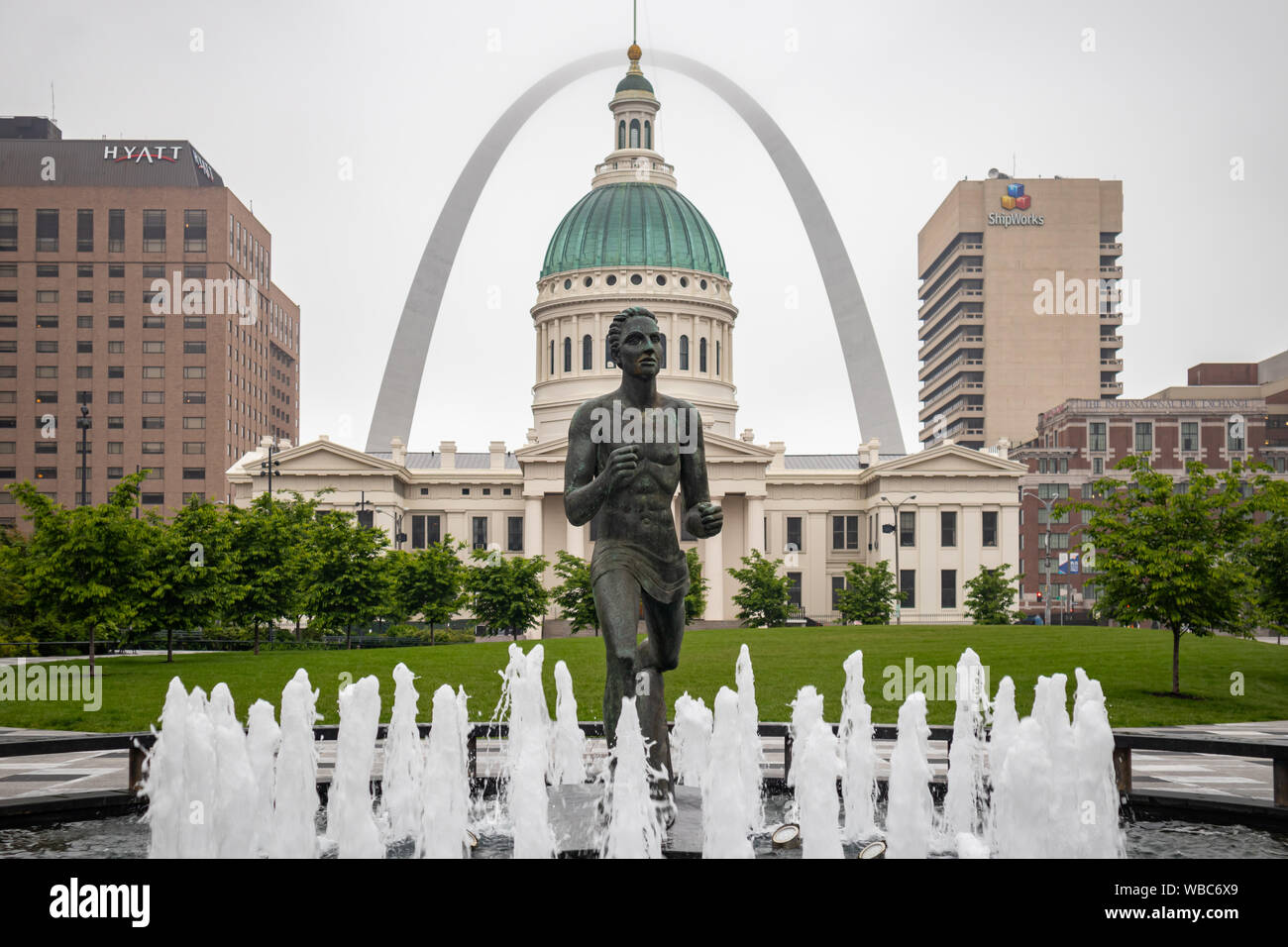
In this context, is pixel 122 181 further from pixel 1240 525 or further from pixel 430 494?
pixel 1240 525

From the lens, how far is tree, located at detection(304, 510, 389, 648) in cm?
4856

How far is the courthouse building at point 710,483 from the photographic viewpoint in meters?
92.1

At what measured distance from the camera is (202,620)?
3678 centimetres

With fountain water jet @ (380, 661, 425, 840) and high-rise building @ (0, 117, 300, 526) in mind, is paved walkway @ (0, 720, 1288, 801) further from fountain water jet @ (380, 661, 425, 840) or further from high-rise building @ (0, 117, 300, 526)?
high-rise building @ (0, 117, 300, 526)

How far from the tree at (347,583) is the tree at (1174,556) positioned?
27.3m

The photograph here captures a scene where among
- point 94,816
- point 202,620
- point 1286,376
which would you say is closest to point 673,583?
point 94,816

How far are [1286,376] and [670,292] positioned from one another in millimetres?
60011

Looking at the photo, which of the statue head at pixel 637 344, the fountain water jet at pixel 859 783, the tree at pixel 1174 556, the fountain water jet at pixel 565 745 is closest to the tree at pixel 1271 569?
the tree at pixel 1174 556

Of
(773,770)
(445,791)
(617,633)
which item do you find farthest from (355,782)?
(773,770)

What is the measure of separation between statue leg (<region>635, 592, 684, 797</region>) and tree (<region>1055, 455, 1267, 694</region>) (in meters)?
20.3

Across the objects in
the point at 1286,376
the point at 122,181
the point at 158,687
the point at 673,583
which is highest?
the point at 122,181

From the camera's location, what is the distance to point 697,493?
37.0 feet

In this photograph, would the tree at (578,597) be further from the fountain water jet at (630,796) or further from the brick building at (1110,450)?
the brick building at (1110,450)

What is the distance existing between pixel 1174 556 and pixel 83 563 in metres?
25.9
